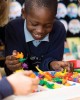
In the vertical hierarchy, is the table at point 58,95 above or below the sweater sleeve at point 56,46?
below

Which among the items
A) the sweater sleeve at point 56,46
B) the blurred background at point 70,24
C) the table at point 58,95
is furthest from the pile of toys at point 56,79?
the blurred background at point 70,24

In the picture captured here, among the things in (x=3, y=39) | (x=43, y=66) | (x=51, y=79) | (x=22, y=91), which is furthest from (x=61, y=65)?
(x=22, y=91)

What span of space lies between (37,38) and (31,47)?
0.40 feet

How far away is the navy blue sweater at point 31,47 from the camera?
42.3 inches

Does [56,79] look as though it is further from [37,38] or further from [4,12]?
[4,12]

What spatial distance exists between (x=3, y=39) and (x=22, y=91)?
66 cm

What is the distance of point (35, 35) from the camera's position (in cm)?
97

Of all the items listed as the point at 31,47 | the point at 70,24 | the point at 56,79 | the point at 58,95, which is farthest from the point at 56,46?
the point at 70,24

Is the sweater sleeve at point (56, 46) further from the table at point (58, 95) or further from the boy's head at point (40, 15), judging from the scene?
the table at point (58, 95)

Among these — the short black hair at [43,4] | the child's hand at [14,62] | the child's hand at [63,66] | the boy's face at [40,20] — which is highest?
the short black hair at [43,4]

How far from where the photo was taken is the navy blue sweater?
1.07 meters

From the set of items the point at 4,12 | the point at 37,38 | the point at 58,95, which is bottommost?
the point at 58,95

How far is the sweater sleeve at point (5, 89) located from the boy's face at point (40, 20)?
1.38 feet

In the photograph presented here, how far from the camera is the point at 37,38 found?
979 mm
